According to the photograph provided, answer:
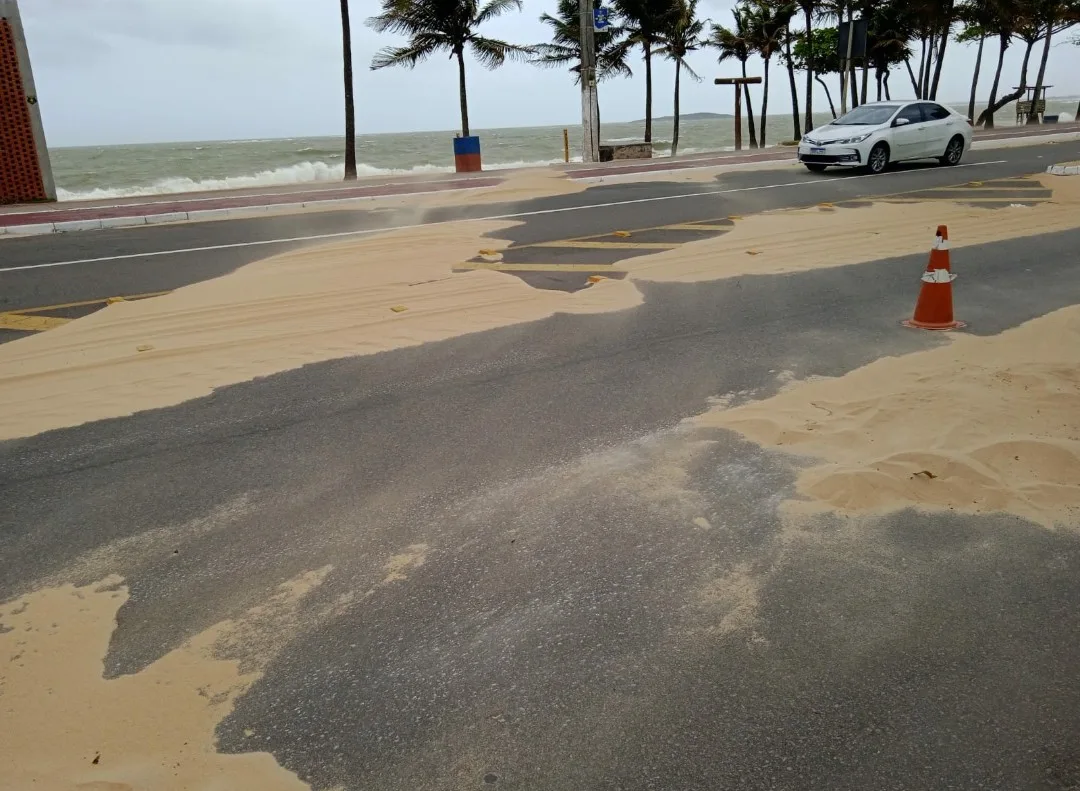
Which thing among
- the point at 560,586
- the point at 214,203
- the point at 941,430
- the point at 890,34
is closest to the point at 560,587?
the point at 560,586

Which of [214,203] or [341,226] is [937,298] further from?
[214,203]

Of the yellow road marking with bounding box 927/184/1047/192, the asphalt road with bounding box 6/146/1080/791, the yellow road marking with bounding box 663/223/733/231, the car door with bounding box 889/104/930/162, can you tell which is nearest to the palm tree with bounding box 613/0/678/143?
the car door with bounding box 889/104/930/162

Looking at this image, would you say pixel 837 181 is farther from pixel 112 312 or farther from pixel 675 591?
pixel 675 591

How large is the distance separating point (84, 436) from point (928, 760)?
4753 mm

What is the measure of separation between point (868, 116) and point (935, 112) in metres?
1.57

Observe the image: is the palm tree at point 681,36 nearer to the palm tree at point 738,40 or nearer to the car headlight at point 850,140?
the palm tree at point 738,40

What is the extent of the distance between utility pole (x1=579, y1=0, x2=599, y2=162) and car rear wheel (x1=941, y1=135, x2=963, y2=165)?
9.81 metres

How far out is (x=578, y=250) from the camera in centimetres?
1046

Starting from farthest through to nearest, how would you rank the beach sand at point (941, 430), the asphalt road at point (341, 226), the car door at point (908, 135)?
the car door at point (908, 135), the asphalt road at point (341, 226), the beach sand at point (941, 430)

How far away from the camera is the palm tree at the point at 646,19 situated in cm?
3725

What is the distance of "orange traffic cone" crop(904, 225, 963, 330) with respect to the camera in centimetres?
662

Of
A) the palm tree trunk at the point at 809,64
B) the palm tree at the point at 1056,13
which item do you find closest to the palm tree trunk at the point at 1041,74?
the palm tree at the point at 1056,13

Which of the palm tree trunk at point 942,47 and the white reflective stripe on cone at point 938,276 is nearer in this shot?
the white reflective stripe on cone at point 938,276

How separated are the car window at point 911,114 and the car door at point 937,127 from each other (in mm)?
164
